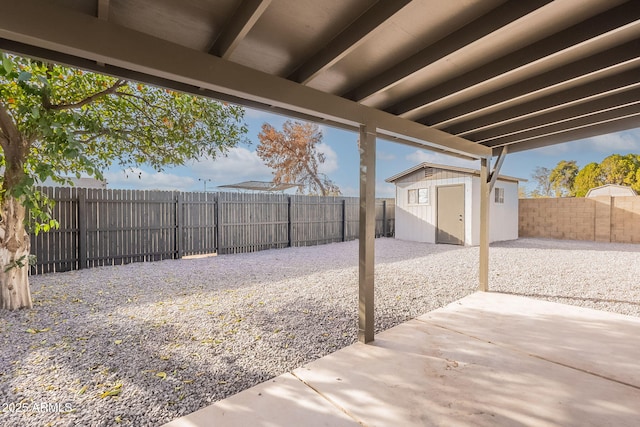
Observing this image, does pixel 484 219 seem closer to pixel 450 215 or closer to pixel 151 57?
pixel 151 57

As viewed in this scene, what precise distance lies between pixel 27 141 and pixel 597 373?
20.5 feet

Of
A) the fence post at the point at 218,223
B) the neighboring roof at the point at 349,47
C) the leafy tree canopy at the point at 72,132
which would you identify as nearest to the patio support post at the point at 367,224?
the neighboring roof at the point at 349,47

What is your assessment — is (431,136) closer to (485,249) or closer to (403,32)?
(403,32)

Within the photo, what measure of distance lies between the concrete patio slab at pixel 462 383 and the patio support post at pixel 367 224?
0.25 meters

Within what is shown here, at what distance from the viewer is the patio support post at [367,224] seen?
9.00 ft

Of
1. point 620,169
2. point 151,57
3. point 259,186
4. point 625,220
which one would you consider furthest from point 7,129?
point 620,169

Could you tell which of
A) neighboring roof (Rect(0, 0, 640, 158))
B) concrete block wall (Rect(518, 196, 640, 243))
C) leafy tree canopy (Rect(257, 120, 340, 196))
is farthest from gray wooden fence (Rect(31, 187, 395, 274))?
concrete block wall (Rect(518, 196, 640, 243))

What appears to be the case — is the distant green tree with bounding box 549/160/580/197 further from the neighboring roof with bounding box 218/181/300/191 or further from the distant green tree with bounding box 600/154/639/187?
the neighboring roof with bounding box 218/181/300/191

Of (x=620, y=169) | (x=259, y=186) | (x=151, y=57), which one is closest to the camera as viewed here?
(x=151, y=57)

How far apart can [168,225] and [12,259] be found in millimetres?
3820

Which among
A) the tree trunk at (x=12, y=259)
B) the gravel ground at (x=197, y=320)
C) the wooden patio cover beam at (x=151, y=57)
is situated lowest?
the gravel ground at (x=197, y=320)

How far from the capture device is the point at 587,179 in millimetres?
22859

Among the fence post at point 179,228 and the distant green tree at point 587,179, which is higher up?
the distant green tree at point 587,179

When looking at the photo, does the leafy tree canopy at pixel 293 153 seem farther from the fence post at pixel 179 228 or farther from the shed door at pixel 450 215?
the fence post at pixel 179 228
